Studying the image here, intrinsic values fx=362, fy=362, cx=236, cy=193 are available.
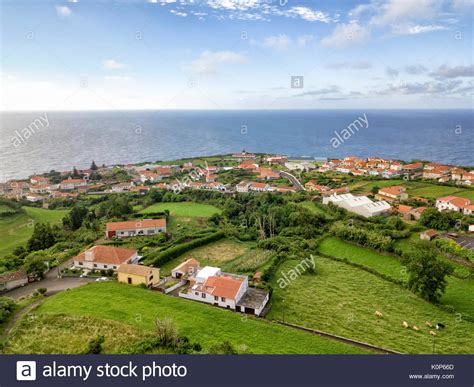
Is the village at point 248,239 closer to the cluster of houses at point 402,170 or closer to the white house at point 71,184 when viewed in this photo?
the cluster of houses at point 402,170

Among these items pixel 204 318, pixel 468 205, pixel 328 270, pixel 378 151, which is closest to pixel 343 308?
pixel 328 270

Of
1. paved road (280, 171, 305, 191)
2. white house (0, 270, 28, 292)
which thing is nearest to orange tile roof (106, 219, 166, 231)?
white house (0, 270, 28, 292)

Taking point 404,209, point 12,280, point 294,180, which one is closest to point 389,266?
point 404,209

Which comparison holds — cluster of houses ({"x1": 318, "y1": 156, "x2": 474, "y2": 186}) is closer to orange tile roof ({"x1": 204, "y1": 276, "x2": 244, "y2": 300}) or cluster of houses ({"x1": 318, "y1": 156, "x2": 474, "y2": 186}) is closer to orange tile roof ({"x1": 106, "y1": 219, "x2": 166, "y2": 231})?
orange tile roof ({"x1": 106, "y1": 219, "x2": 166, "y2": 231})

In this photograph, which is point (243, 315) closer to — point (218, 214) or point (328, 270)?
point (328, 270)

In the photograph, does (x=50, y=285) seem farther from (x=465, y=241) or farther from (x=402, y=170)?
(x=402, y=170)
